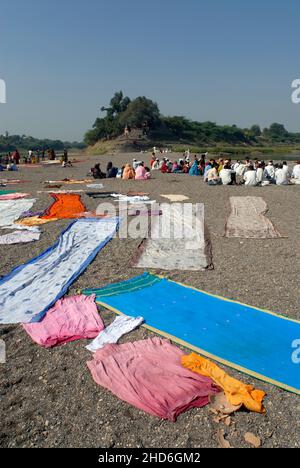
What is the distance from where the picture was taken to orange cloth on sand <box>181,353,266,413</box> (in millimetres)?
3367

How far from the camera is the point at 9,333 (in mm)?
4699

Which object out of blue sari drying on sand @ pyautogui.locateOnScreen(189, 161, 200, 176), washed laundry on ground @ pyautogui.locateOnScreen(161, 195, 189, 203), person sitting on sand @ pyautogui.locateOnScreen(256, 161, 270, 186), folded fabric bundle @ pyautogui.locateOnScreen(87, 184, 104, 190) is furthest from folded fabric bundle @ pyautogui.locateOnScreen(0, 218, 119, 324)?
blue sari drying on sand @ pyautogui.locateOnScreen(189, 161, 200, 176)

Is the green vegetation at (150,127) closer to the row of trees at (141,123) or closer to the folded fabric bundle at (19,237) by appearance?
the row of trees at (141,123)

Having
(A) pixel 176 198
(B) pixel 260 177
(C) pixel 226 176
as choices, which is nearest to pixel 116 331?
(A) pixel 176 198

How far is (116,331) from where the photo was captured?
15.3 feet

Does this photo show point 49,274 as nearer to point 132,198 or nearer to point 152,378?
point 152,378

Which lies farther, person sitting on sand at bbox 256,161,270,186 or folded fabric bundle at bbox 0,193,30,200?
person sitting on sand at bbox 256,161,270,186

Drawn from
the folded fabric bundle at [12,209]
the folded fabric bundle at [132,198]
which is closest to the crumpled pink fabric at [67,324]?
the folded fabric bundle at [12,209]

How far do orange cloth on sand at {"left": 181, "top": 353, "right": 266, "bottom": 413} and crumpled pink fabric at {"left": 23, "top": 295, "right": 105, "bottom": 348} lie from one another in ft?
4.50

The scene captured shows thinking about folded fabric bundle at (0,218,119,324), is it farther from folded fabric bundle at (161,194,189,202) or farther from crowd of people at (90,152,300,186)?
crowd of people at (90,152,300,186)

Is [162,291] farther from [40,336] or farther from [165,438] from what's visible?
[165,438]

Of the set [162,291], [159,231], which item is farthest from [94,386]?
[159,231]

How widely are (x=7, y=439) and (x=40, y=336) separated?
1.57 meters
